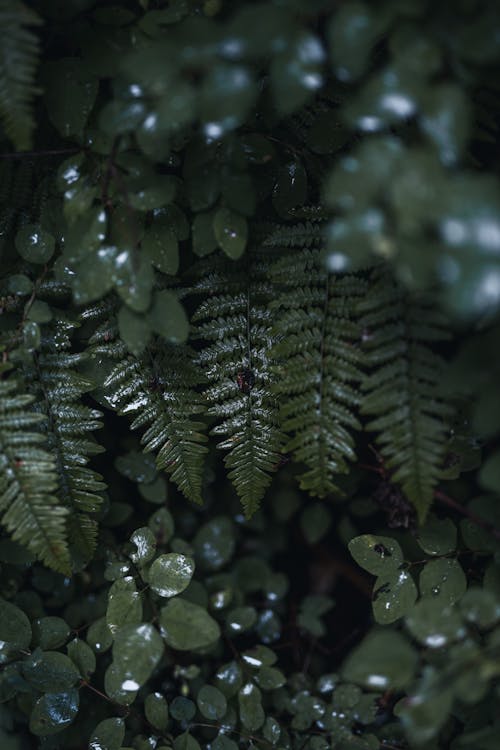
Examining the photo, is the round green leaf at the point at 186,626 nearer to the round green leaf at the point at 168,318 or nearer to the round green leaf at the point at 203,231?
the round green leaf at the point at 168,318

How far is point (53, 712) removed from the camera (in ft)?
6.81

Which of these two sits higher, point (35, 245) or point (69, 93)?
point (69, 93)

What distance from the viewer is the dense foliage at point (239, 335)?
52.9 inches

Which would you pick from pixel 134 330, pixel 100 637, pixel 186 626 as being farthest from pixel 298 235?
pixel 100 637

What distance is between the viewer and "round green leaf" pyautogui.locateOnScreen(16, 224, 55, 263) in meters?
2.00

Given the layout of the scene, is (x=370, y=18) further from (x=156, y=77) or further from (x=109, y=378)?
(x=109, y=378)

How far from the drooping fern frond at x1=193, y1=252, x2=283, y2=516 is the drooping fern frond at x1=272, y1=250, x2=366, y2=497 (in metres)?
0.13

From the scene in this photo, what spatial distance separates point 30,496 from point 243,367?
2.80ft

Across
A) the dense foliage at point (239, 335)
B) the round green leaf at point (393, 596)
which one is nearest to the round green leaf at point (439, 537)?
the dense foliage at point (239, 335)

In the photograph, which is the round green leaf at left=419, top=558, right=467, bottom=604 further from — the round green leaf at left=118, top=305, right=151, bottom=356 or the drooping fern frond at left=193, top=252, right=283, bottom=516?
the round green leaf at left=118, top=305, right=151, bottom=356

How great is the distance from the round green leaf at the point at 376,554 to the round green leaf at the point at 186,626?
0.58 meters

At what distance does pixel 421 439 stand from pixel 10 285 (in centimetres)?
152

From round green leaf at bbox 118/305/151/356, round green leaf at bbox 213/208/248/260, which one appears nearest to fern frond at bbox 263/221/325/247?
round green leaf at bbox 213/208/248/260

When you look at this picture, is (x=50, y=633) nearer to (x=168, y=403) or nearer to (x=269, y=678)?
(x=269, y=678)
